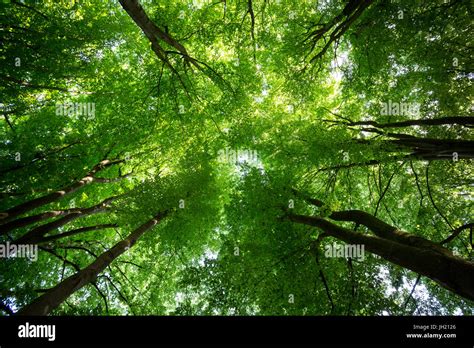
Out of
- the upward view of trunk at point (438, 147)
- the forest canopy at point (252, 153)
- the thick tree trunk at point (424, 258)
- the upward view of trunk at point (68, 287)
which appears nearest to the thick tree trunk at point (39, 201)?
the forest canopy at point (252, 153)

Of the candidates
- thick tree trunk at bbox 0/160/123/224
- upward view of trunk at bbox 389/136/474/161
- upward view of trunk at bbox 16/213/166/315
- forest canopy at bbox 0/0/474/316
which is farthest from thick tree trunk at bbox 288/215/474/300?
thick tree trunk at bbox 0/160/123/224

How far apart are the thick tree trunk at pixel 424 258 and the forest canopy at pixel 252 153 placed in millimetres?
30

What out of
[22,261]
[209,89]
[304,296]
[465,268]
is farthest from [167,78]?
[465,268]

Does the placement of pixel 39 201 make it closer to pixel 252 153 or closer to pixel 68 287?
pixel 68 287

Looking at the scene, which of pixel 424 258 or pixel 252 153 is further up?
pixel 252 153

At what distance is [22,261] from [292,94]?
441 inches

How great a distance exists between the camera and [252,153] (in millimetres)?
12633

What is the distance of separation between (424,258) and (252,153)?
27.3 ft

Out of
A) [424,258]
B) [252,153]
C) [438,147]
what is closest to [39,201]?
[252,153]

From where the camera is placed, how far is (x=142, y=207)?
9.11 metres

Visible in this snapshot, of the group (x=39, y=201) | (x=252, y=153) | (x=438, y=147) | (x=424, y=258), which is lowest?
(x=424, y=258)

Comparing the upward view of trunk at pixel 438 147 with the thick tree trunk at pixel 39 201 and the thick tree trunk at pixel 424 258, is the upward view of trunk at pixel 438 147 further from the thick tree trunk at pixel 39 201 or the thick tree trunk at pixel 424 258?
the thick tree trunk at pixel 39 201

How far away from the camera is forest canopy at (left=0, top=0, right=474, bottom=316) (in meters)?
7.83
